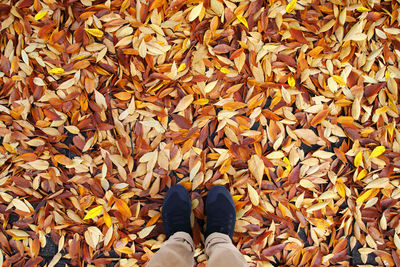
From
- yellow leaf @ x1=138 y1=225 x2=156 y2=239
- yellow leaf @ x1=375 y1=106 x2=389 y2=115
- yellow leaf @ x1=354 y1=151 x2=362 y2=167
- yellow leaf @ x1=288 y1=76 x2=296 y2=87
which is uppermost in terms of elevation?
yellow leaf @ x1=288 y1=76 x2=296 y2=87

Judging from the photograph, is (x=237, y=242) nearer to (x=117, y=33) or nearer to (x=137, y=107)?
(x=137, y=107)

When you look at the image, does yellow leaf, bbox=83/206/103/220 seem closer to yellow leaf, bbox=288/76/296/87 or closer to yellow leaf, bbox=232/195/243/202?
yellow leaf, bbox=232/195/243/202

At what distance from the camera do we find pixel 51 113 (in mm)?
1271

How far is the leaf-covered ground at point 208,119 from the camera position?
1264mm

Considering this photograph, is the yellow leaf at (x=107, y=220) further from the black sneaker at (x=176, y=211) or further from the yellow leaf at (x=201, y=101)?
the yellow leaf at (x=201, y=101)

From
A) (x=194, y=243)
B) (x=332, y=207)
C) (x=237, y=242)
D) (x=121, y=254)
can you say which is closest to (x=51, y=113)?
(x=121, y=254)

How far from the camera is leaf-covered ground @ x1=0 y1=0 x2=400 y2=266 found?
1264mm

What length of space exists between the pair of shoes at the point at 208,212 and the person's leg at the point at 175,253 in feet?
0.20

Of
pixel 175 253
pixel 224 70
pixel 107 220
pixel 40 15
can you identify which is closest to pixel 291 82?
pixel 224 70

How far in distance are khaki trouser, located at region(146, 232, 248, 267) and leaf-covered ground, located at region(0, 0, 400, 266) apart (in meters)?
0.18

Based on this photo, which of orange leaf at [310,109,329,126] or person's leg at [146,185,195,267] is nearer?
person's leg at [146,185,195,267]

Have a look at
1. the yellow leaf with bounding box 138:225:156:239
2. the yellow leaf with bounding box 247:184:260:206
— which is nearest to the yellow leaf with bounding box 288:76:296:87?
the yellow leaf with bounding box 247:184:260:206

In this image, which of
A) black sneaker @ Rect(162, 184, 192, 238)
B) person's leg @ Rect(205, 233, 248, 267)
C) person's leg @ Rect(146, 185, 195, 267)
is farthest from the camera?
black sneaker @ Rect(162, 184, 192, 238)

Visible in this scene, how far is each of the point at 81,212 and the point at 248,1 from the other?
1.26 m
